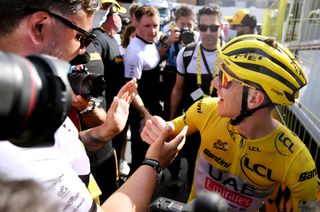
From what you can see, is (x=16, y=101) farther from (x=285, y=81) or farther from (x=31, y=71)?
(x=285, y=81)

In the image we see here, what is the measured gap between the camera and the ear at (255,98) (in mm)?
1983

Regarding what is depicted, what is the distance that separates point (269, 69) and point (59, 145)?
133 centimetres

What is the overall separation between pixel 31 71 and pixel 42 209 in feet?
1.13

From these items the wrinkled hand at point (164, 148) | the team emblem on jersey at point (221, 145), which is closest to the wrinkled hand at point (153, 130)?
the wrinkled hand at point (164, 148)

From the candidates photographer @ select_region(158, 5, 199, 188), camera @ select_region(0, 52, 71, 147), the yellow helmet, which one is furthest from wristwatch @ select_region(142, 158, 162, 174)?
photographer @ select_region(158, 5, 199, 188)

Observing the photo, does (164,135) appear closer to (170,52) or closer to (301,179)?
(301,179)

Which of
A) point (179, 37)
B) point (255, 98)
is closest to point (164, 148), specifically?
point (255, 98)

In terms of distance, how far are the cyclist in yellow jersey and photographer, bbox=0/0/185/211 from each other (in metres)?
0.47

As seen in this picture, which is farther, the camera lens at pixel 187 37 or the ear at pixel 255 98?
the camera lens at pixel 187 37

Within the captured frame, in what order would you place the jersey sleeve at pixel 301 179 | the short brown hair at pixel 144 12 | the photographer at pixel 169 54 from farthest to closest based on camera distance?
the photographer at pixel 169 54 → the short brown hair at pixel 144 12 → the jersey sleeve at pixel 301 179

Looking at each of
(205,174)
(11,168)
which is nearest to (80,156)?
(11,168)

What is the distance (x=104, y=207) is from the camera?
1.44 meters

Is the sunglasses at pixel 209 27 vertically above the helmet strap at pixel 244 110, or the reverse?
the sunglasses at pixel 209 27

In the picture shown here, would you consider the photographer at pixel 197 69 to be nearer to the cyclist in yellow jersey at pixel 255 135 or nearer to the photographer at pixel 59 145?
the cyclist in yellow jersey at pixel 255 135
